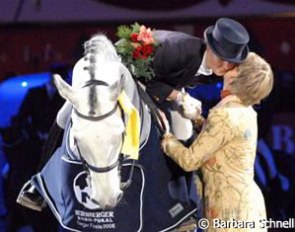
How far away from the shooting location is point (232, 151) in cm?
216

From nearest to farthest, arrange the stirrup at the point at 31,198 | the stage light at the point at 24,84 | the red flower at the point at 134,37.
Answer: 1. the red flower at the point at 134,37
2. the stirrup at the point at 31,198
3. the stage light at the point at 24,84

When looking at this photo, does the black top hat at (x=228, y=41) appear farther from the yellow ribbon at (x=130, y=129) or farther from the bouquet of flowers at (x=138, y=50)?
the yellow ribbon at (x=130, y=129)

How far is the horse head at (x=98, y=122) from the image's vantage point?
1.82 metres

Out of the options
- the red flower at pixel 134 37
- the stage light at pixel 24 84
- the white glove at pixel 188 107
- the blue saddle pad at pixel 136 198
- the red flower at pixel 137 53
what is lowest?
the stage light at pixel 24 84

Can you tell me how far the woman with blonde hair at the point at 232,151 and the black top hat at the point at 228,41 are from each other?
1.2 inches

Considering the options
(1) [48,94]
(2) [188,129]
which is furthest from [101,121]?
(1) [48,94]

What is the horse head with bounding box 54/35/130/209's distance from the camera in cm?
182

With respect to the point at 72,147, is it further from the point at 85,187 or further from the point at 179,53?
the point at 179,53

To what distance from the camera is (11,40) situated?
3.40 meters

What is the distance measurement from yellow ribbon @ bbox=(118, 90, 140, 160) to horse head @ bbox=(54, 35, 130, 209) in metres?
0.03

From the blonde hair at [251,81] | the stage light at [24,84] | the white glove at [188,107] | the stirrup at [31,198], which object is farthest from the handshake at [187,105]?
the stage light at [24,84]

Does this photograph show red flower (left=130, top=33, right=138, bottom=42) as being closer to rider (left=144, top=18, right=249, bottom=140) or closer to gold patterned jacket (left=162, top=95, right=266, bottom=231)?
rider (left=144, top=18, right=249, bottom=140)

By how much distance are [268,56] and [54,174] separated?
1.45m

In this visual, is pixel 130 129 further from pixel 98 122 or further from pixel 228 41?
pixel 228 41
